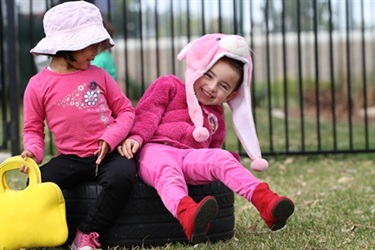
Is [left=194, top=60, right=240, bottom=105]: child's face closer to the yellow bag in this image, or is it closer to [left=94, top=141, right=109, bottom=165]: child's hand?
[left=94, top=141, right=109, bottom=165]: child's hand

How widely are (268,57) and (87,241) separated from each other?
4.34 m

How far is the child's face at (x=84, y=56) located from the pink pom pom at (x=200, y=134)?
562mm

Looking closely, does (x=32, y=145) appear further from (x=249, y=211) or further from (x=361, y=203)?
(x=361, y=203)

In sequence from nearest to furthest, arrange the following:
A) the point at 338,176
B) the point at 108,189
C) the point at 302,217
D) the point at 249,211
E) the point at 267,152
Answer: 1. the point at 108,189
2. the point at 302,217
3. the point at 249,211
4. the point at 338,176
5. the point at 267,152

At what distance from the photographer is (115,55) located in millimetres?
13727

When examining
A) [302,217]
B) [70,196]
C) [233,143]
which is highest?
[70,196]

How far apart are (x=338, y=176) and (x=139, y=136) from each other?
2.97 metres

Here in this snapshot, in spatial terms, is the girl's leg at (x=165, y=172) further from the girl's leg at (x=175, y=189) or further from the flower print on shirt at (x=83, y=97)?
the flower print on shirt at (x=83, y=97)

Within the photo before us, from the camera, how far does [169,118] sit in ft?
13.6

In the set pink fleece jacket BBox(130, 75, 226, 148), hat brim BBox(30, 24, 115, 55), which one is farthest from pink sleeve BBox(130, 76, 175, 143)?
hat brim BBox(30, 24, 115, 55)

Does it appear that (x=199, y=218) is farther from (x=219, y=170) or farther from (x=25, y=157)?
(x=25, y=157)

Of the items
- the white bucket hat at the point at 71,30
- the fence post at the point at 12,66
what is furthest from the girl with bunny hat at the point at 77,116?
the fence post at the point at 12,66

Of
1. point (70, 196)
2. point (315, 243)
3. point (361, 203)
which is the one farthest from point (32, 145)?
point (361, 203)

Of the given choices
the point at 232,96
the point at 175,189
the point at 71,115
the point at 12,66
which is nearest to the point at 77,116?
the point at 71,115
